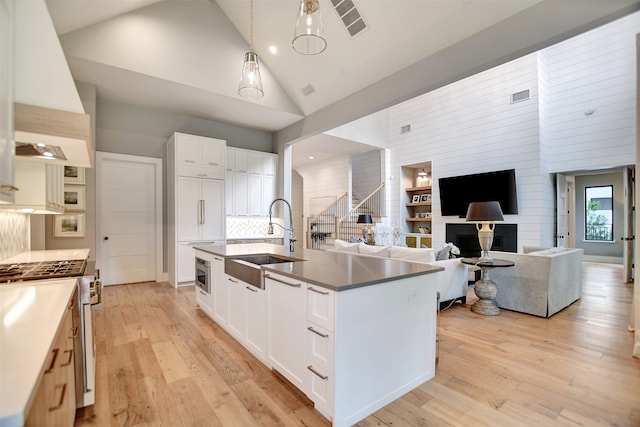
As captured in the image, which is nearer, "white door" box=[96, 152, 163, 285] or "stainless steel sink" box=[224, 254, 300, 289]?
"stainless steel sink" box=[224, 254, 300, 289]

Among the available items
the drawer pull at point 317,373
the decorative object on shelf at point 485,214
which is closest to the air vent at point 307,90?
the decorative object on shelf at point 485,214

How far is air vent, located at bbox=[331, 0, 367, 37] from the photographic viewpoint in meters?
3.87

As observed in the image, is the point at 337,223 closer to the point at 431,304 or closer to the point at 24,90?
the point at 431,304

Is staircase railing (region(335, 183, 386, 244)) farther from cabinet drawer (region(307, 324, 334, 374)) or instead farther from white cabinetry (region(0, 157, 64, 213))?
white cabinetry (region(0, 157, 64, 213))

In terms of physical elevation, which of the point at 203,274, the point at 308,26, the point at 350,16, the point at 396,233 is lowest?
the point at 203,274

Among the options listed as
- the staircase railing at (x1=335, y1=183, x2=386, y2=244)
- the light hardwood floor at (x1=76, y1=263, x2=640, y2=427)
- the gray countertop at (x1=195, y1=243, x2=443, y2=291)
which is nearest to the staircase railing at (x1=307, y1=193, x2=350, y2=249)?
the staircase railing at (x1=335, y1=183, x2=386, y2=244)

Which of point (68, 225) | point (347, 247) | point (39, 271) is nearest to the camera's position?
point (39, 271)

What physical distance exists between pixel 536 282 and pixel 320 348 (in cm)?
341

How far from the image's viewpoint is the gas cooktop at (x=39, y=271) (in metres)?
1.79

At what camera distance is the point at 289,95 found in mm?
5773

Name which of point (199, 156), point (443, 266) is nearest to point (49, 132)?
point (443, 266)

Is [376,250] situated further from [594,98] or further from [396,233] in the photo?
[594,98]

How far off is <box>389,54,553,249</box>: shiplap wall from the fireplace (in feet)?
0.45

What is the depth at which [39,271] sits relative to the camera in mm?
2004
